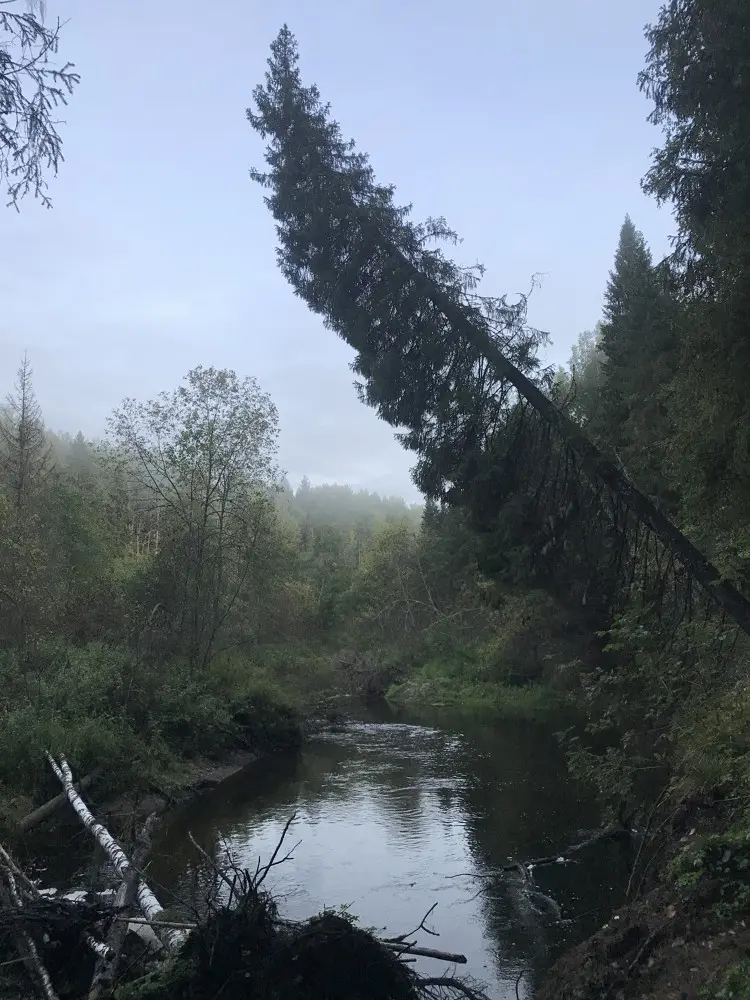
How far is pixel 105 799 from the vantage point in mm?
15156

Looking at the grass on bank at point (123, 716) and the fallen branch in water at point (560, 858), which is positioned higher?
the grass on bank at point (123, 716)

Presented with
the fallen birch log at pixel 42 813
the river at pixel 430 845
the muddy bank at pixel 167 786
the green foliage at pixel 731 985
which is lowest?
the river at pixel 430 845

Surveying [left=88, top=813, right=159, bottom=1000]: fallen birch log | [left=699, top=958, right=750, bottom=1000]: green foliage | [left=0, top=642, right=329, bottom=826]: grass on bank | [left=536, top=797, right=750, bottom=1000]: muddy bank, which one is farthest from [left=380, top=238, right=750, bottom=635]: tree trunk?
[left=0, top=642, right=329, bottom=826]: grass on bank

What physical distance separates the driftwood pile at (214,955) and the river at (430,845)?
0.46 m

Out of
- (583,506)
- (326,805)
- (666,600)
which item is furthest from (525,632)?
(583,506)

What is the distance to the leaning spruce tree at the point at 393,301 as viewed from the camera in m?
9.99

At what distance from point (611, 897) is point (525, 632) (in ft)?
66.3

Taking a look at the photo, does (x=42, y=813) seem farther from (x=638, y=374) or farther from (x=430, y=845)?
(x=638, y=374)

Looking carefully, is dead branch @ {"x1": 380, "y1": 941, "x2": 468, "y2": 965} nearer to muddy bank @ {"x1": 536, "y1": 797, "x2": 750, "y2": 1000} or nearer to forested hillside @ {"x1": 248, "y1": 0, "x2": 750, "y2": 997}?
muddy bank @ {"x1": 536, "y1": 797, "x2": 750, "y2": 1000}

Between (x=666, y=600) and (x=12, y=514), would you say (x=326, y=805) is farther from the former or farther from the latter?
(x=12, y=514)

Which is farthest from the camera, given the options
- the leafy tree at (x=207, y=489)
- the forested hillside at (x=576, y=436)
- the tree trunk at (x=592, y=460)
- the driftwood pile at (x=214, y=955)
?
the leafy tree at (x=207, y=489)

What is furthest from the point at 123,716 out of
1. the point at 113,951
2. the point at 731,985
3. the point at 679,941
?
the point at 731,985

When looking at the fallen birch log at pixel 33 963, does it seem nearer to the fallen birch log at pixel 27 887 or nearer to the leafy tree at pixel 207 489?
the fallen birch log at pixel 27 887

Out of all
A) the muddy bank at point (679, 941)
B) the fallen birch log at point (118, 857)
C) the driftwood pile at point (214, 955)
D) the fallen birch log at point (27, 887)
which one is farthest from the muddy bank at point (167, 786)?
the muddy bank at point (679, 941)
